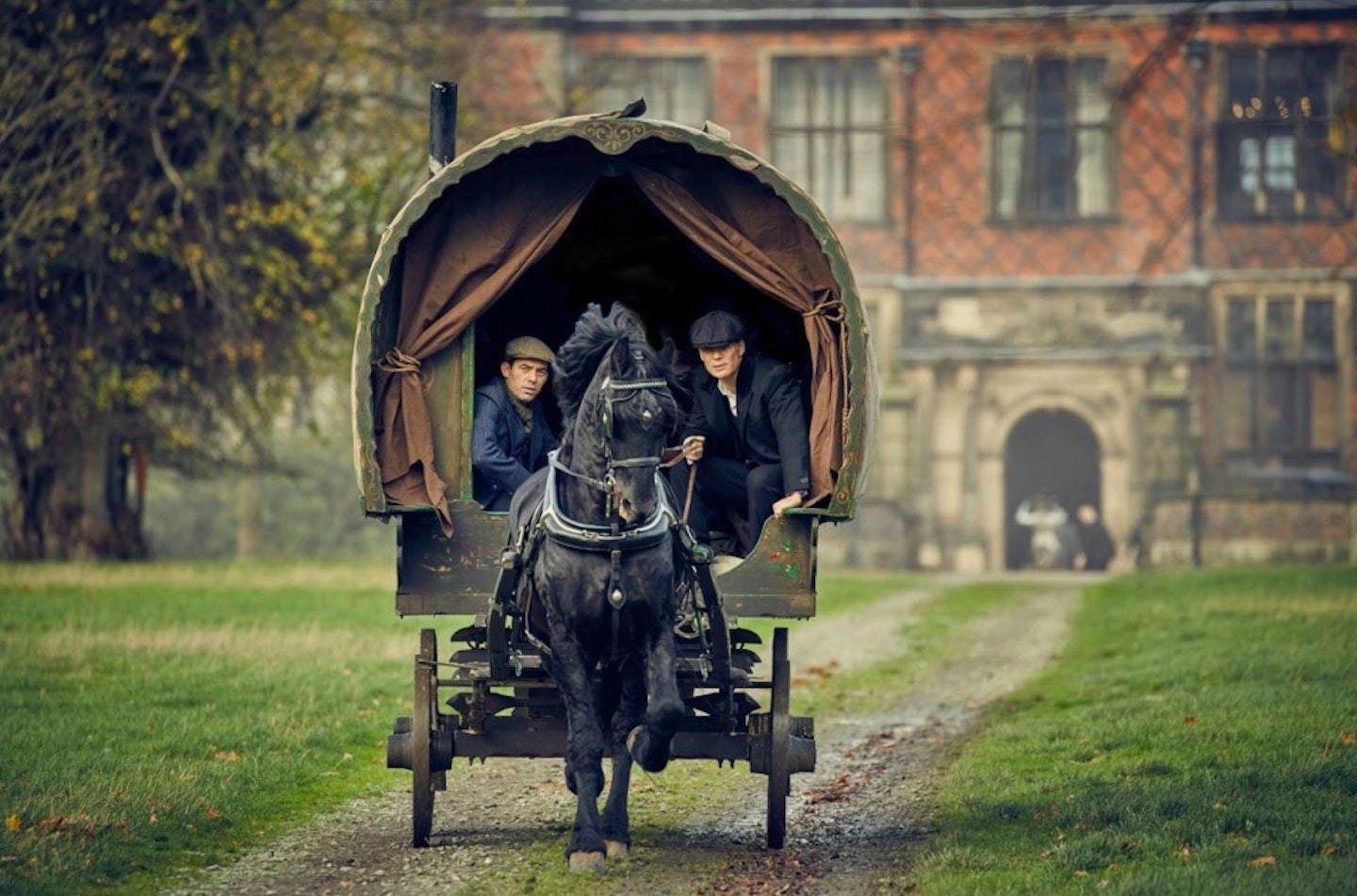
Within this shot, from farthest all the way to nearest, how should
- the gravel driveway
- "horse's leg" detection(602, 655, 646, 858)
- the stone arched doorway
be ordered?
1. the stone arched doorway
2. "horse's leg" detection(602, 655, 646, 858)
3. the gravel driveway

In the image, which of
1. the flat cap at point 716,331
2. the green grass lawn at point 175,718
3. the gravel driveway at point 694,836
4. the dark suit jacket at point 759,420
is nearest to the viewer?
the gravel driveway at point 694,836

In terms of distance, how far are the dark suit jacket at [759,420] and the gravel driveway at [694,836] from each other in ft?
5.73

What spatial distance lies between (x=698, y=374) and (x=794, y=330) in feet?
2.31

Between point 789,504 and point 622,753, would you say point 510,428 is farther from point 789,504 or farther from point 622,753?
point 622,753

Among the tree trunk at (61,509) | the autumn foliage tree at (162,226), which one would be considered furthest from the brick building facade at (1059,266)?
the tree trunk at (61,509)

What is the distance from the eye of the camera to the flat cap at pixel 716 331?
10812mm

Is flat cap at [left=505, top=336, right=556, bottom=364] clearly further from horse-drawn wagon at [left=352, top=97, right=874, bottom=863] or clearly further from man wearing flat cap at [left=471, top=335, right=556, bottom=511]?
horse-drawn wagon at [left=352, top=97, right=874, bottom=863]

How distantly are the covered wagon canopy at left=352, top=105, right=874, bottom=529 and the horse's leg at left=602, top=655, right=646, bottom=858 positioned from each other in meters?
1.28

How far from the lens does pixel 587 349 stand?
9523mm

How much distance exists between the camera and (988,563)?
134ft

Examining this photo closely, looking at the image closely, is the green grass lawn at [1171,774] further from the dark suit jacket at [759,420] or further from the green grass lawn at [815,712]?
the dark suit jacket at [759,420]

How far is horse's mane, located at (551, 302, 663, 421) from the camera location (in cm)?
945

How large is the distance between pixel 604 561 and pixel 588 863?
1296mm

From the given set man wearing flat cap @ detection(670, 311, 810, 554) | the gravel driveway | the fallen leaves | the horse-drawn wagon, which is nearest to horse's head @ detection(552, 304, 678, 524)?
the horse-drawn wagon
